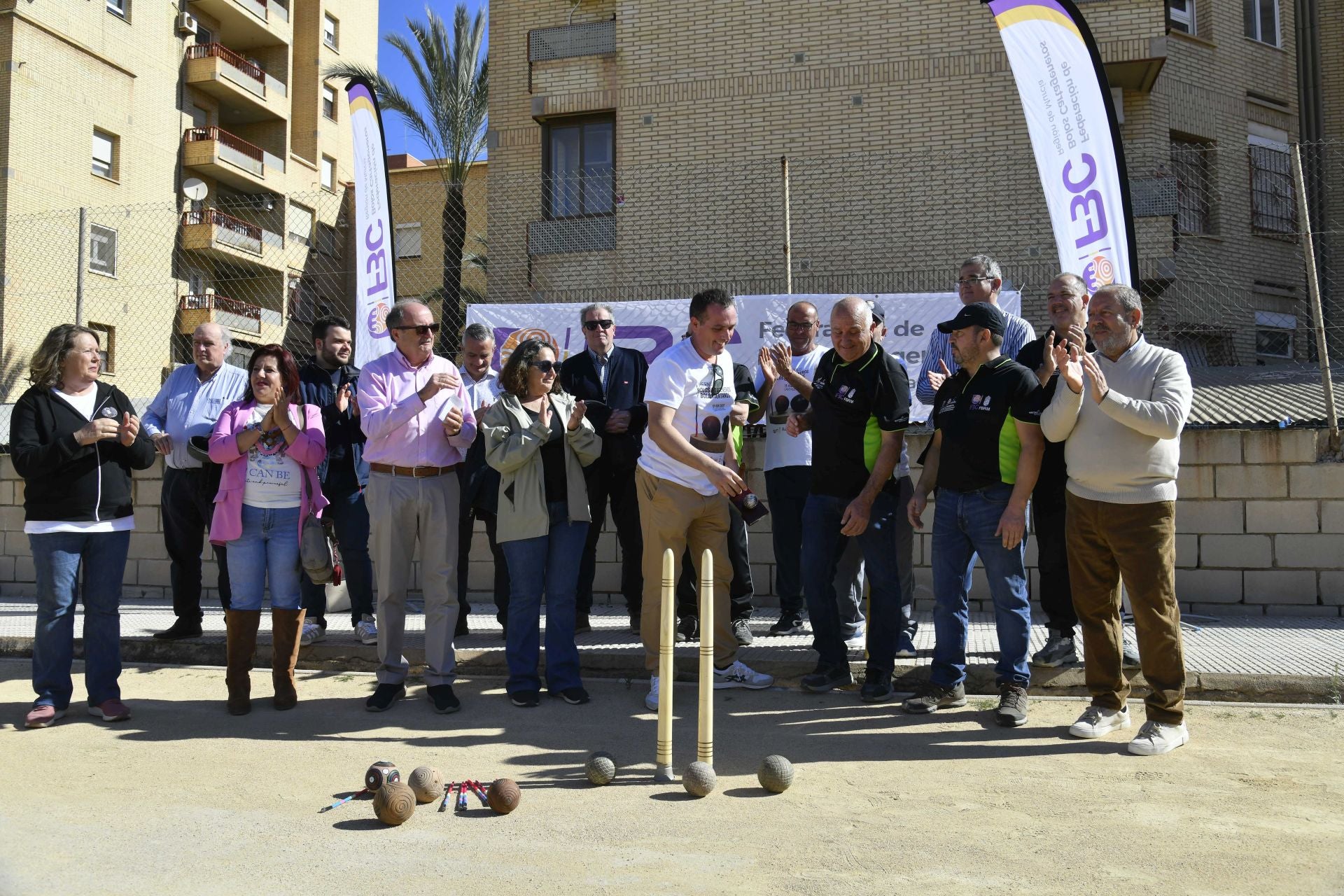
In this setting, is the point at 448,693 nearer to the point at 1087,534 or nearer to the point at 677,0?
the point at 1087,534

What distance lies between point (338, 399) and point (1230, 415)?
665cm

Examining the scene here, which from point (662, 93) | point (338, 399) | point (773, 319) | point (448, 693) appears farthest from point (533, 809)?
point (662, 93)

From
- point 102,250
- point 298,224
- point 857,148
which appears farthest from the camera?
point 298,224

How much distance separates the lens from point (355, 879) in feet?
11.1

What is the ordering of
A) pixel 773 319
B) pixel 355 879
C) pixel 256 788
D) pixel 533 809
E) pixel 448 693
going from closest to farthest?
1. pixel 355 879
2. pixel 533 809
3. pixel 256 788
4. pixel 448 693
5. pixel 773 319

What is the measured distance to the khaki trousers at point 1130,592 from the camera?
4824mm

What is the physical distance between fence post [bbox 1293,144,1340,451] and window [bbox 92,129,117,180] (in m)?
27.3

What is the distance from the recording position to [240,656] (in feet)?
19.2

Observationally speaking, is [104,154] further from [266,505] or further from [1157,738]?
[1157,738]

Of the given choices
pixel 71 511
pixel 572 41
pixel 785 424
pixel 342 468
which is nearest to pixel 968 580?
pixel 785 424

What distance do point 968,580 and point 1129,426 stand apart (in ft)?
3.98

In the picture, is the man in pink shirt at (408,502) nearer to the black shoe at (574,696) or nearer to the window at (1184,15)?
the black shoe at (574,696)

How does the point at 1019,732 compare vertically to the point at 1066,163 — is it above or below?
below

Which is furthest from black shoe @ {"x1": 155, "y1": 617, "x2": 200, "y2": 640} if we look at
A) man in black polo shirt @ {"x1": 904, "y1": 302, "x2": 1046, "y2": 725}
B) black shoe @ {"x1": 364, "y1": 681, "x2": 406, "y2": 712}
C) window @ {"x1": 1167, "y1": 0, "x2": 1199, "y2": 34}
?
window @ {"x1": 1167, "y1": 0, "x2": 1199, "y2": 34}
